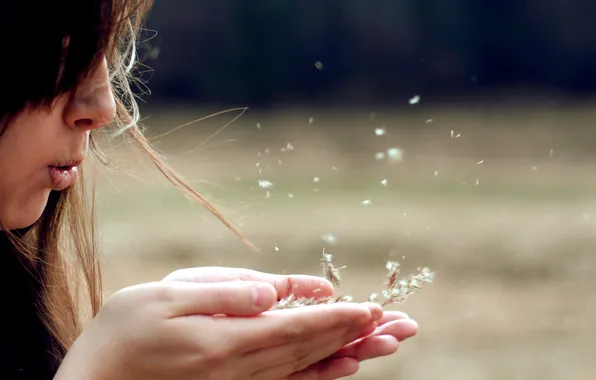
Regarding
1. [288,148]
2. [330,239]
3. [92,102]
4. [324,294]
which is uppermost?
[288,148]

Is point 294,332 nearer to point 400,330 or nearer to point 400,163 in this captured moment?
point 400,330

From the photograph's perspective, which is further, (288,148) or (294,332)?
(288,148)

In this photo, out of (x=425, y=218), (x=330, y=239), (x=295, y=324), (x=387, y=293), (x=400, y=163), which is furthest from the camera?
(x=400, y=163)

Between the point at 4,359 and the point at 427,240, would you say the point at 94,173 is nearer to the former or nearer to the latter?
the point at 4,359

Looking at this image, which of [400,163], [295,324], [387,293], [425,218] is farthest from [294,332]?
[400,163]

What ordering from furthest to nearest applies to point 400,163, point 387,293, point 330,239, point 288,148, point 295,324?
1. point 288,148
2. point 400,163
3. point 330,239
4. point 387,293
5. point 295,324

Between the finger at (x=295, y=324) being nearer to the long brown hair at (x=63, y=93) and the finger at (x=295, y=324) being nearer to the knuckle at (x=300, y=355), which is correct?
the knuckle at (x=300, y=355)

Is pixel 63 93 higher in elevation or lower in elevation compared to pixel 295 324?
higher

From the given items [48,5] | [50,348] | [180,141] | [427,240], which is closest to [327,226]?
[427,240]
